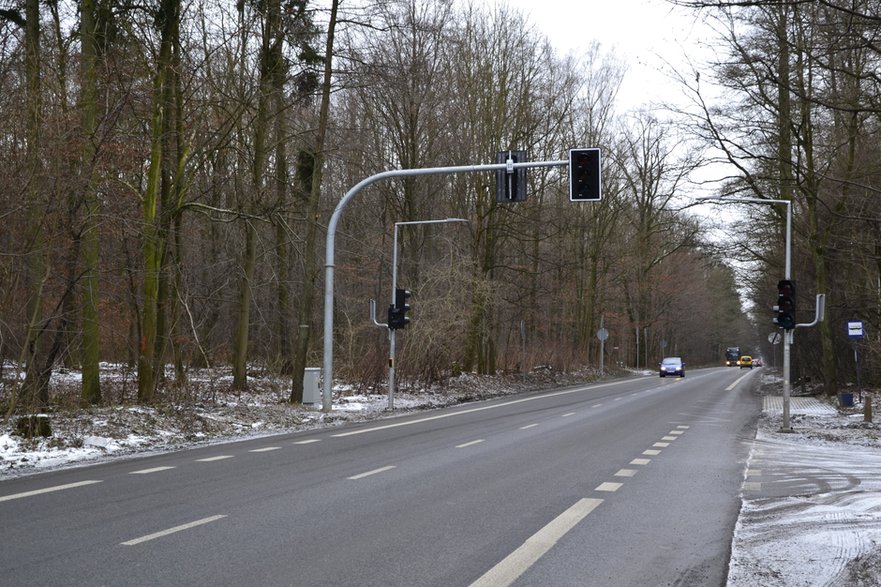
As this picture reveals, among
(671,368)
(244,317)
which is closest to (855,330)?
(244,317)

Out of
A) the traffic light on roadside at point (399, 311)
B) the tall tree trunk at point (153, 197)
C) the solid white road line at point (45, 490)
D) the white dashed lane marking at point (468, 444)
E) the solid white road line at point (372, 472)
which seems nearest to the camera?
the solid white road line at point (45, 490)

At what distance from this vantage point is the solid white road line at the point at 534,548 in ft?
19.5

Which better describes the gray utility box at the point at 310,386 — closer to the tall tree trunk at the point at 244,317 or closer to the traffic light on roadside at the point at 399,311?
the traffic light on roadside at the point at 399,311

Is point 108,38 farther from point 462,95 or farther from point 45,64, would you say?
point 462,95

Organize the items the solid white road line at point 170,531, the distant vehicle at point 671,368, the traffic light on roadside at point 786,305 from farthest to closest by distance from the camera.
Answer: the distant vehicle at point 671,368
the traffic light on roadside at point 786,305
the solid white road line at point 170,531

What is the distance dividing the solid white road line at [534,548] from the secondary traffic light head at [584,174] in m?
7.66

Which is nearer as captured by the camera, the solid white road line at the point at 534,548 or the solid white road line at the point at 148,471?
the solid white road line at the point at 534,548

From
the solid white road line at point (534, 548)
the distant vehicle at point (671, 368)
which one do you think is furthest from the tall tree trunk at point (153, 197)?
the distant vehicle at point (671, 368)

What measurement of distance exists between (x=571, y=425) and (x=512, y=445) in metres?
4.83

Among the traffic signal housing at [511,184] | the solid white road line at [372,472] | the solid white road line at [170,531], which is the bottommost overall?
the solid white road line at [372,472]

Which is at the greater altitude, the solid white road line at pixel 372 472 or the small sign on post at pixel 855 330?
the small sign on post at pixel 855 330

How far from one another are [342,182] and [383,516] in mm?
35868

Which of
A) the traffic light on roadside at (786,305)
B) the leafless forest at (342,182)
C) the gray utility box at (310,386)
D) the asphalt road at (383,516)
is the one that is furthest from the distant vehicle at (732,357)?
the asphalt road at (383,516)

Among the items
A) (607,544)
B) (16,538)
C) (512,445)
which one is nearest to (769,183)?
(512,445)
